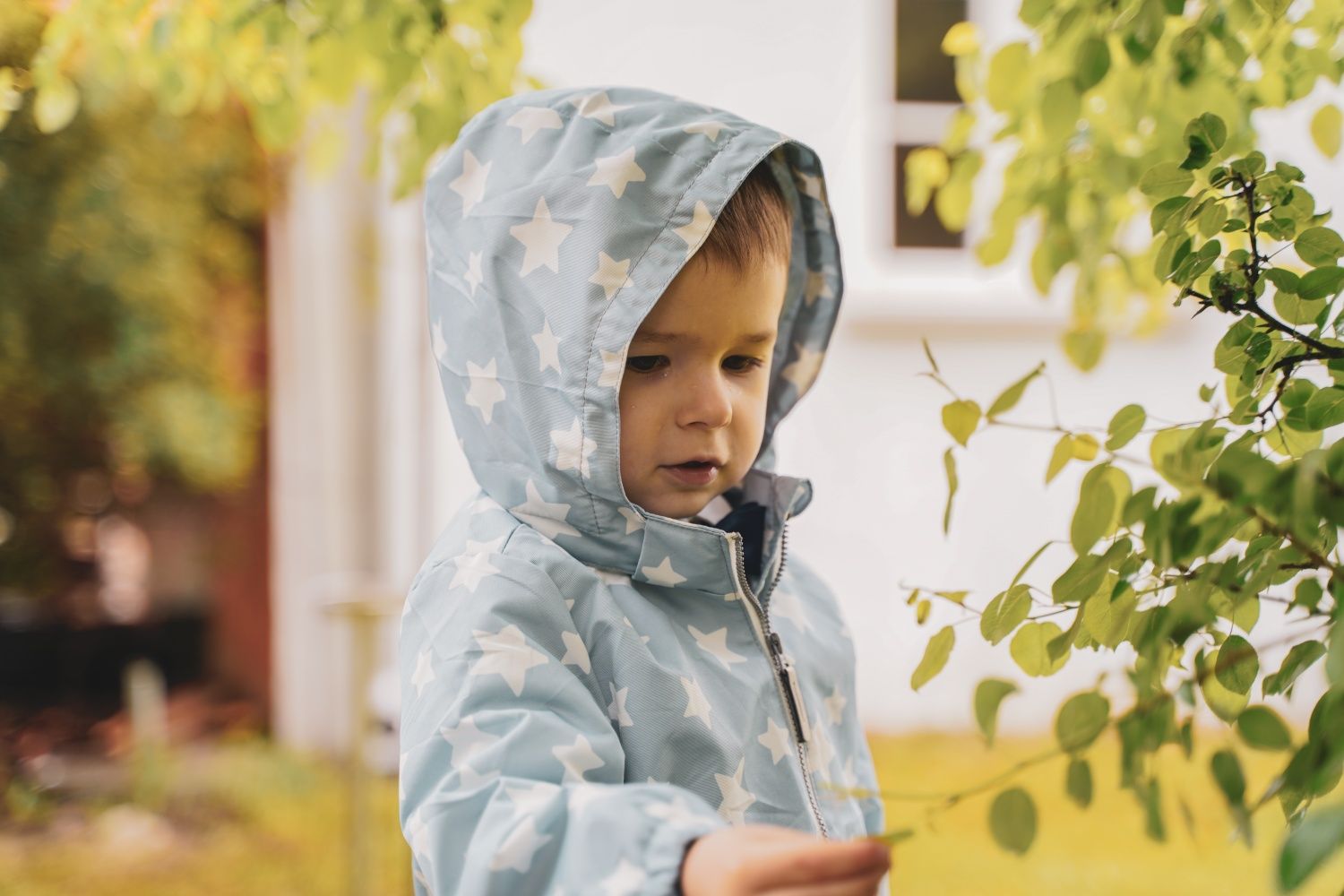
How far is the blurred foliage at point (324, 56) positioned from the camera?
1.41 m

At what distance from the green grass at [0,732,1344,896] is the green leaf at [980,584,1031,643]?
5.24 ft

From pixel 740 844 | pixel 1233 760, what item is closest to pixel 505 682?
pixel 740 844

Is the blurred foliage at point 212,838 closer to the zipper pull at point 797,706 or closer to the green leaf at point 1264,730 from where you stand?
the zipper pull at point 797,706

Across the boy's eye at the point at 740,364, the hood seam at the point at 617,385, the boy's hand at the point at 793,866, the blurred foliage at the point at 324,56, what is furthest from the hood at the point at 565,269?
the blurred foliage at the point at 324,56

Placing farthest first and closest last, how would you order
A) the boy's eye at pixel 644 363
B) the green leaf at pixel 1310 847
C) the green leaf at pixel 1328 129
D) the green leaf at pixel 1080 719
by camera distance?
1. the green leaf at pixel 1328 129
2. the boy's eye at pixel 644 363
3. the green leaf at pixel 1080 719
4. the green leaf at pixel 1310 847

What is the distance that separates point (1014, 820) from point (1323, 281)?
410 mm

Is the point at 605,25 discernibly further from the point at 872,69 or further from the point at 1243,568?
the point at 1243,568

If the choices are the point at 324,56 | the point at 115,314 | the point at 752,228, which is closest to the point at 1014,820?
the point at 752,228

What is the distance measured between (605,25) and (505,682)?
3.04 m

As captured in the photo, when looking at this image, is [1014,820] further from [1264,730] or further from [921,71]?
[921,71]

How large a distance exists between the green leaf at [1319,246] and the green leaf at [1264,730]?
321mm

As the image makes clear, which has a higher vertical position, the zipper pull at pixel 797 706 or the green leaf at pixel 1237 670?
the green leaf at pixel 1237 670

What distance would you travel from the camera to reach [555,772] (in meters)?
0.74

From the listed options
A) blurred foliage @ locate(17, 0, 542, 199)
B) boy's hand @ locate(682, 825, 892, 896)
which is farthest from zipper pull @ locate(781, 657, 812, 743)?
blurred foliage @ locate(17, 0, 542, 199)
